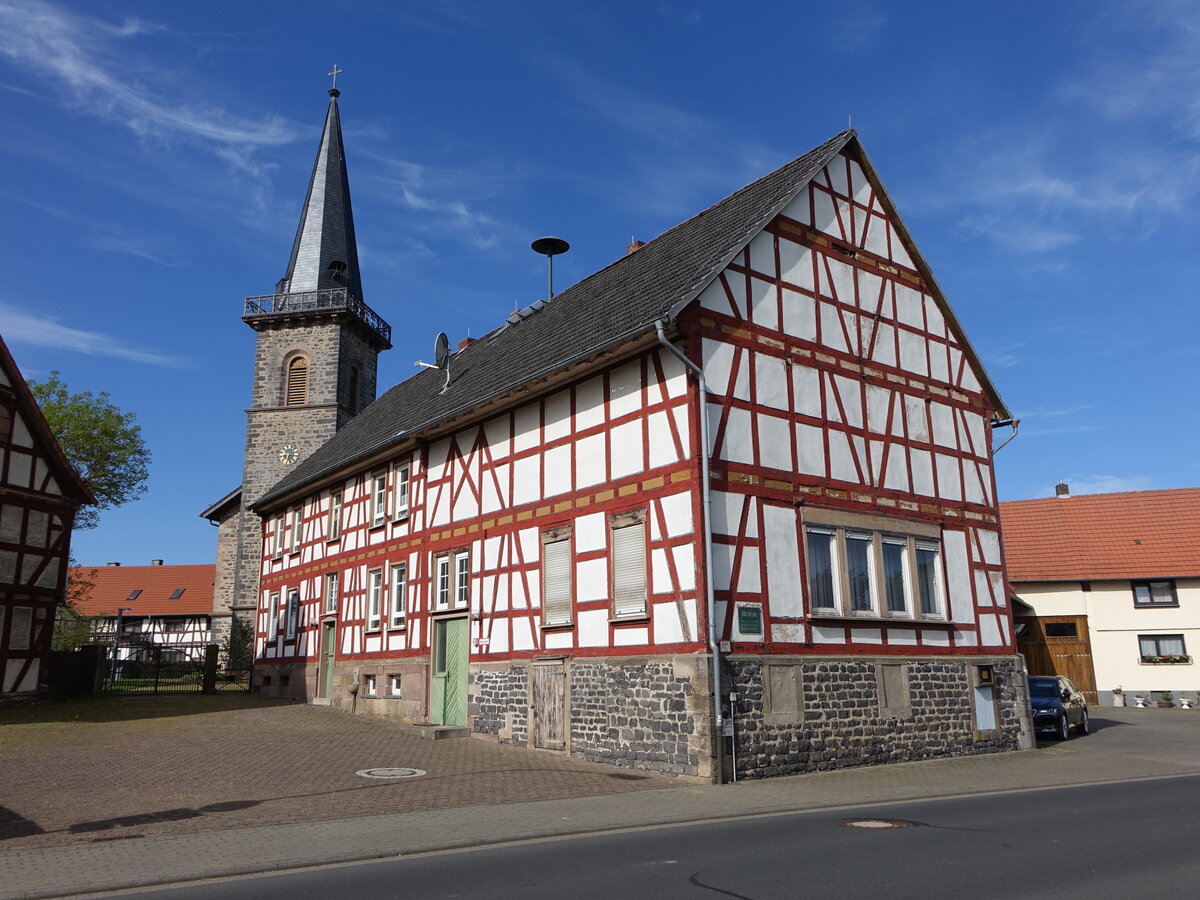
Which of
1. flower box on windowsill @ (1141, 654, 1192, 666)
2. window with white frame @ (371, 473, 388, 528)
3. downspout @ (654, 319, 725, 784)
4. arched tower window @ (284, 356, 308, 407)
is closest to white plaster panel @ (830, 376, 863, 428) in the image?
downspout @ (654, 319, 725, 784)

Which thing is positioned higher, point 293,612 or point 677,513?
point 677,513

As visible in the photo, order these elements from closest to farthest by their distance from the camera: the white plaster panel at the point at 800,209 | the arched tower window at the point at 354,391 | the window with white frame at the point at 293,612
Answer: the white plaster panel at the point at 800,209 < the window with white frame at the point at 293,612 < the arched tower window at the point at 354,391

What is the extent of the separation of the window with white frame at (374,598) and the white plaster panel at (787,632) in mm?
11902

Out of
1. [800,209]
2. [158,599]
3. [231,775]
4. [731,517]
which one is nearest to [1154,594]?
[800,209]

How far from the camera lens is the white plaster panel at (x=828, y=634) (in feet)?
50.5

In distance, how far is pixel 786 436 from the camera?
52.8ft

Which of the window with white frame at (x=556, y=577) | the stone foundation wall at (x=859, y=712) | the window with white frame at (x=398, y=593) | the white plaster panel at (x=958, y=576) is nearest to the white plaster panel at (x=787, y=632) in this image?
the stone foundation wall at (x=859, y=712)

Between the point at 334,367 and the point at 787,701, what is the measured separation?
3093 centimetres

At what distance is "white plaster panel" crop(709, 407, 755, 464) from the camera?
15102mm

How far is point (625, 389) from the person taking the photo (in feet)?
53.0

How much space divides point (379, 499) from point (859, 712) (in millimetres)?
13406

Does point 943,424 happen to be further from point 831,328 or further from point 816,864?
point 816,864

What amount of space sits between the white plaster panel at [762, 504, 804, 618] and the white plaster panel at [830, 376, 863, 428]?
2.67 metres

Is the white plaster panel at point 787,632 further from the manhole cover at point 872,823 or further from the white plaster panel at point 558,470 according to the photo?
the manhole cover at point 872,823
